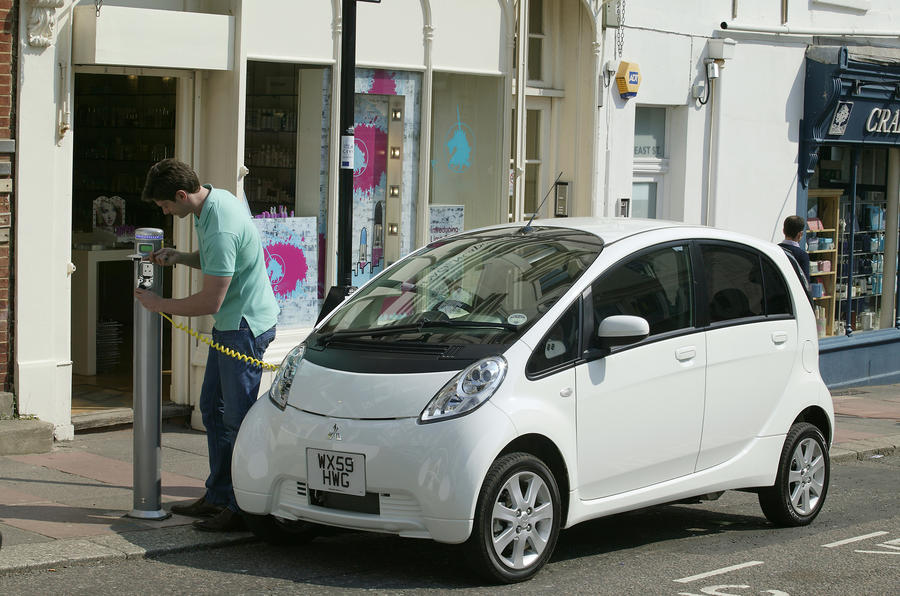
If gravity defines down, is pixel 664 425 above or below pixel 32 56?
below

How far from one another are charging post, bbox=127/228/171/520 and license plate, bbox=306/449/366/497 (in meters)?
1.32

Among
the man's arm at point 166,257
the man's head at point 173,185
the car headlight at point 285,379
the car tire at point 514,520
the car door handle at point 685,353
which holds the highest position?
the man's head at point 173,185

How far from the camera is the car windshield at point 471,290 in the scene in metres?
6.62

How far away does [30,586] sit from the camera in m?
6.05

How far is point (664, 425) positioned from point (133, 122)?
24.3ft

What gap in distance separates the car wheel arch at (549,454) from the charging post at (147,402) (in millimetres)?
2178

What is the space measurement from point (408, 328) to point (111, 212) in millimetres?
6464

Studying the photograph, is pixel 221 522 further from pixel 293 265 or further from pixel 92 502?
pixel 293 265

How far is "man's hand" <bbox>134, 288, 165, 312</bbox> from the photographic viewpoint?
700cm

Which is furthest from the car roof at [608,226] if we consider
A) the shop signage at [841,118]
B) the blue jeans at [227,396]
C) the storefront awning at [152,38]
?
the shop signage at [841,118]

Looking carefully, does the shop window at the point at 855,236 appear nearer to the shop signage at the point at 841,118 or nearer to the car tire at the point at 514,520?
the shop signage at the point at 841,118

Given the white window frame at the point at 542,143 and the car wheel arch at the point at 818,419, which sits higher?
the white window frame at the point at 542,143

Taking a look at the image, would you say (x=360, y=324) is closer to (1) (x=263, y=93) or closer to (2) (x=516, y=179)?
(1) (x=263, y=93)

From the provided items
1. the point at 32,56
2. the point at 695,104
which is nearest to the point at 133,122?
the point at 32,56
